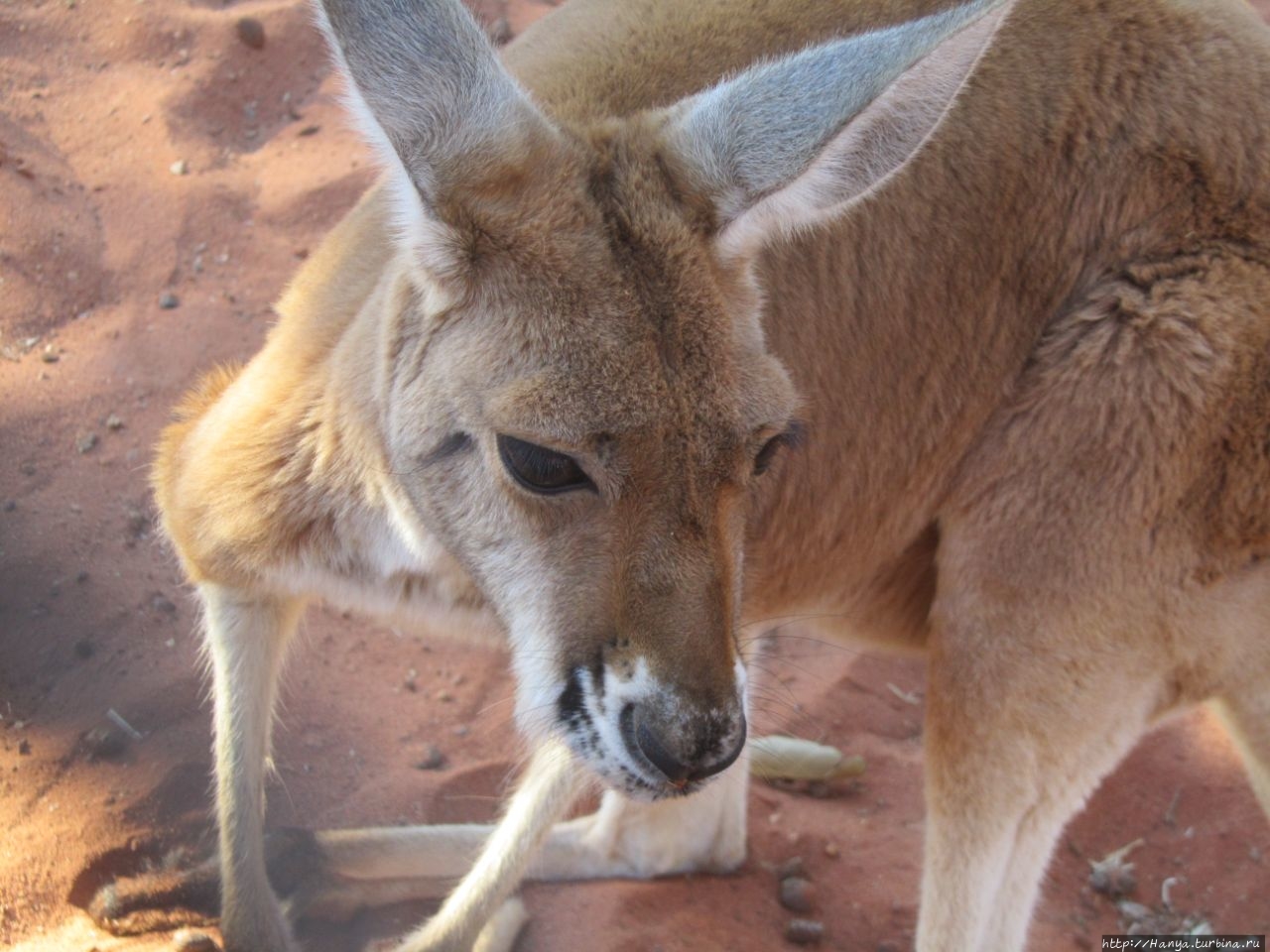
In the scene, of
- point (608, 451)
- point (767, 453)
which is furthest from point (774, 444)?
point (608, 451)

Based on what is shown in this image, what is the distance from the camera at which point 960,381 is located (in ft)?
9.57

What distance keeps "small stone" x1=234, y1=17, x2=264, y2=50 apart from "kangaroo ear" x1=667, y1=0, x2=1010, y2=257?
127 inches

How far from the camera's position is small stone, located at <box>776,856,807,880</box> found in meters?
3.53

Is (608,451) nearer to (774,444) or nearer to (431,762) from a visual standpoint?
(774,444)

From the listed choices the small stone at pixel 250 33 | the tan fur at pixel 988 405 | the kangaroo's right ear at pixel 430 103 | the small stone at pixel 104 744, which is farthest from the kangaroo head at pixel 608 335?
the small stone at pixel 250 33

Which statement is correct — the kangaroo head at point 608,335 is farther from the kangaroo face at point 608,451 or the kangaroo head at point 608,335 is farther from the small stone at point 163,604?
the small stone at point 163,604

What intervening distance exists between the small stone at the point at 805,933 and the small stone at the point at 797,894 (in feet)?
0.33

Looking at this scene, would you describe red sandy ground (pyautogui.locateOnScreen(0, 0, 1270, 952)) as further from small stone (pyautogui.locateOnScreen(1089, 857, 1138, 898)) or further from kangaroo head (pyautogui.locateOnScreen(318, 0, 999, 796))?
kangaroo head (pyautogui.locateOnScreen(318, 0, 999, 796))

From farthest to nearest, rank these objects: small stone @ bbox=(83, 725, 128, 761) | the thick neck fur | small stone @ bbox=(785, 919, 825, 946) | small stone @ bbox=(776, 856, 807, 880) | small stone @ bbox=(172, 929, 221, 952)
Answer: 1. small stone @ bbox=(776, 856, 807, 880)
2. small stone @ bbox=(785, 919, 825, 946)
3. small stone @ bbox=(83, 725, 128, 761)
4. small stone @ bbox=(172, 929, 221, 952)
5. the thick neck fur

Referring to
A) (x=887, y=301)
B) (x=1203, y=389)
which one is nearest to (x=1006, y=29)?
(x=887, y=301)

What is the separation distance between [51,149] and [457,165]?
3.03 metres

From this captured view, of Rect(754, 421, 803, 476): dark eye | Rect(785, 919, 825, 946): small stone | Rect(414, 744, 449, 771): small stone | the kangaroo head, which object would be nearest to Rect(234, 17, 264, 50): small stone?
Rect(414, 744, 449, 771): small stone

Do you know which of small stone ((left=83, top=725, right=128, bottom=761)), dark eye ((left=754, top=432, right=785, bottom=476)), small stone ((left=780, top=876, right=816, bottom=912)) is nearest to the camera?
dark eye ((left=754, top=432, right=785, bottom=476))

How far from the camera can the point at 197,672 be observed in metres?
3.44
